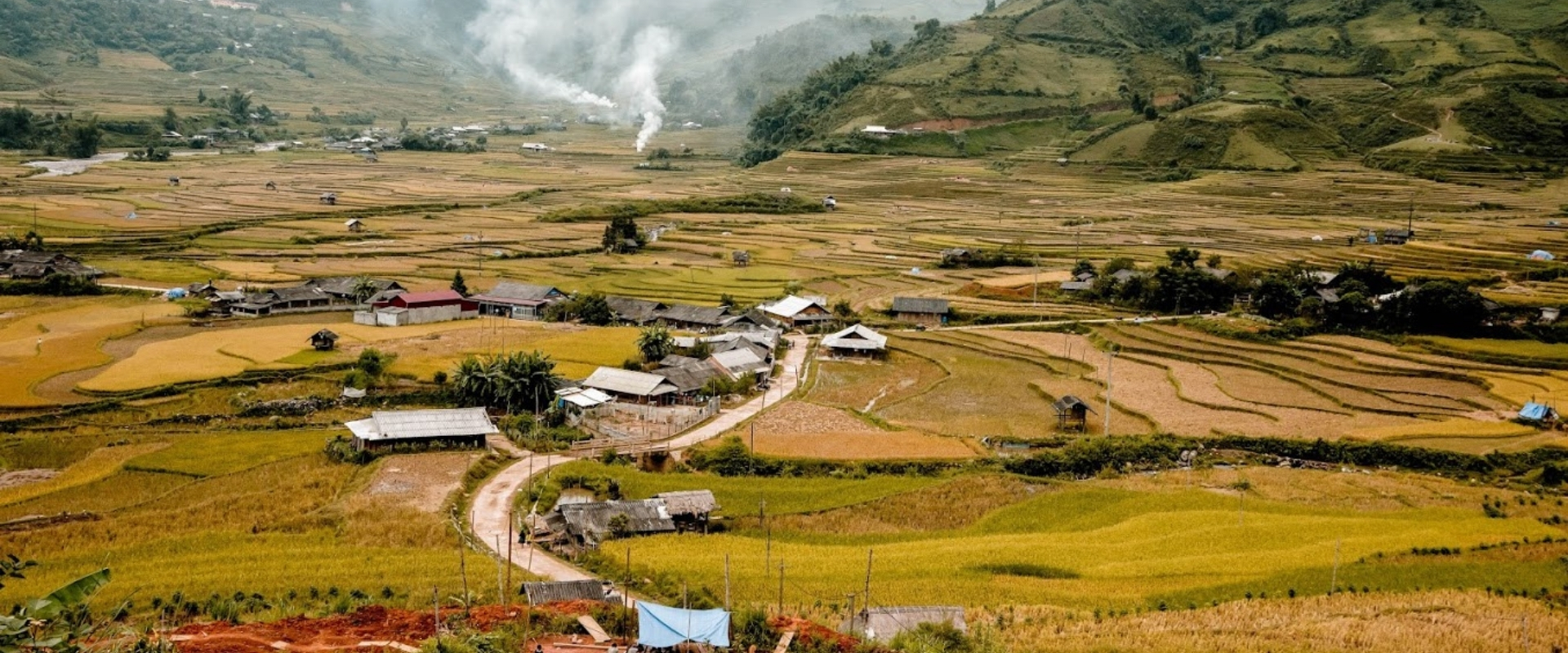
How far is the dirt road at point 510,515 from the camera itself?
19000 millimetres

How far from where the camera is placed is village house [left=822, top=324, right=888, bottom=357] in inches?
1467

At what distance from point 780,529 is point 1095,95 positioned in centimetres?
8460

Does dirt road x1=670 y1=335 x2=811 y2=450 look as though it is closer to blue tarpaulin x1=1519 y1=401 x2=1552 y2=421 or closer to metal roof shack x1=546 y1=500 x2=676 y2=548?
metal roof shack x1=546 y1=500 x2=676 y2=548

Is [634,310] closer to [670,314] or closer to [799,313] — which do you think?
[670,314]

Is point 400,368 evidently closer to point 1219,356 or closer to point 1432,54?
point 1219,356

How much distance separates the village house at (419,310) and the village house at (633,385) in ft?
36.1

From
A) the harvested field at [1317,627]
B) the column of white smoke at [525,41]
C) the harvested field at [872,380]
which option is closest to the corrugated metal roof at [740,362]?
the harvested field at [872,380]

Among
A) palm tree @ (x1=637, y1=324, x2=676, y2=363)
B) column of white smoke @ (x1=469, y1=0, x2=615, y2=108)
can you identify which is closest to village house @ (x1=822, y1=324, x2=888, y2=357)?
palm tree @ (x1=637, y1=324, x2=676, y2=363)

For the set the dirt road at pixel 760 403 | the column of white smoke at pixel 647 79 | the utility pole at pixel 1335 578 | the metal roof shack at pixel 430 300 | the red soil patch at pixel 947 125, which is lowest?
the dirt road at pixel 760 403

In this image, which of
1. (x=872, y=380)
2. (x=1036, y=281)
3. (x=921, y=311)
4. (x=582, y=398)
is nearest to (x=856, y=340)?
(x=872, y=380)

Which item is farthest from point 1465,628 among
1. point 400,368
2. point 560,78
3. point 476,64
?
point 476,64

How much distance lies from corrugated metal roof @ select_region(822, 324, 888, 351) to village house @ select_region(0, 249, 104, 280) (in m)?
27.4

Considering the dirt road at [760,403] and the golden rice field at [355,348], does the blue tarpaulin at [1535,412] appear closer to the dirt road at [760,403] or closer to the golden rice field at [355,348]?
the dirt road at [760,403]

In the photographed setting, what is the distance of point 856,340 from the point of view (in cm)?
3741
